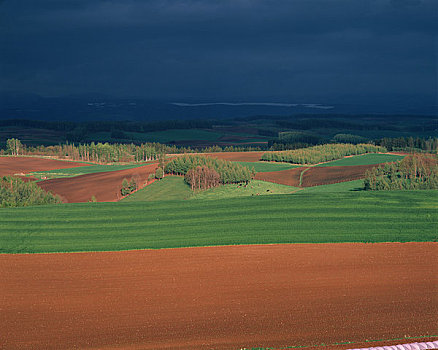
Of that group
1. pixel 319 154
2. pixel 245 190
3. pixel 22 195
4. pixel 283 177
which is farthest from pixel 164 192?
pixel 319 154

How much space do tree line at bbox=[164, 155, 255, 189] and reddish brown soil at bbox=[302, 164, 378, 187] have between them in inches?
171

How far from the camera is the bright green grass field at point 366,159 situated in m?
37.0

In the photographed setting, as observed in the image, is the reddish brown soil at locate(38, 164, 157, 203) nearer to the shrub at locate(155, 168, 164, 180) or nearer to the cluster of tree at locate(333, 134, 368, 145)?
the shrub at locate(155, 168, 164, 180)

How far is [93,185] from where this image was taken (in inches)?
1214

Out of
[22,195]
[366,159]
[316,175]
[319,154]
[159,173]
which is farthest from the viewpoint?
[319,154]

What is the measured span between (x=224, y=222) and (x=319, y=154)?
62.9 ft

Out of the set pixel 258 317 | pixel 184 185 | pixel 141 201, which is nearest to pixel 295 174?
pixel 184 185

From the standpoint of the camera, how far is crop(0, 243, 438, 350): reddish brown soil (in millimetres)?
12672

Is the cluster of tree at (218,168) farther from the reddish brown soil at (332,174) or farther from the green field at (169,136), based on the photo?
the green field at (169,136)

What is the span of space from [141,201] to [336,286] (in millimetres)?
14936

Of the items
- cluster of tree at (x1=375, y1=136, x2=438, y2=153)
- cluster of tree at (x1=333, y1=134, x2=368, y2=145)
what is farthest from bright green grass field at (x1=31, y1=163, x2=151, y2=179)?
cluster of tree at (x1=333, y1=134, x2=368, y2=145)

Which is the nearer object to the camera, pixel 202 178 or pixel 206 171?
pixel 202 178

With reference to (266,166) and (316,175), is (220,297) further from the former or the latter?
(266,166)

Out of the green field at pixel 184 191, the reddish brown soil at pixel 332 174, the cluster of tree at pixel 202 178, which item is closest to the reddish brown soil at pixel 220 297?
the green field at pixel 184 191
